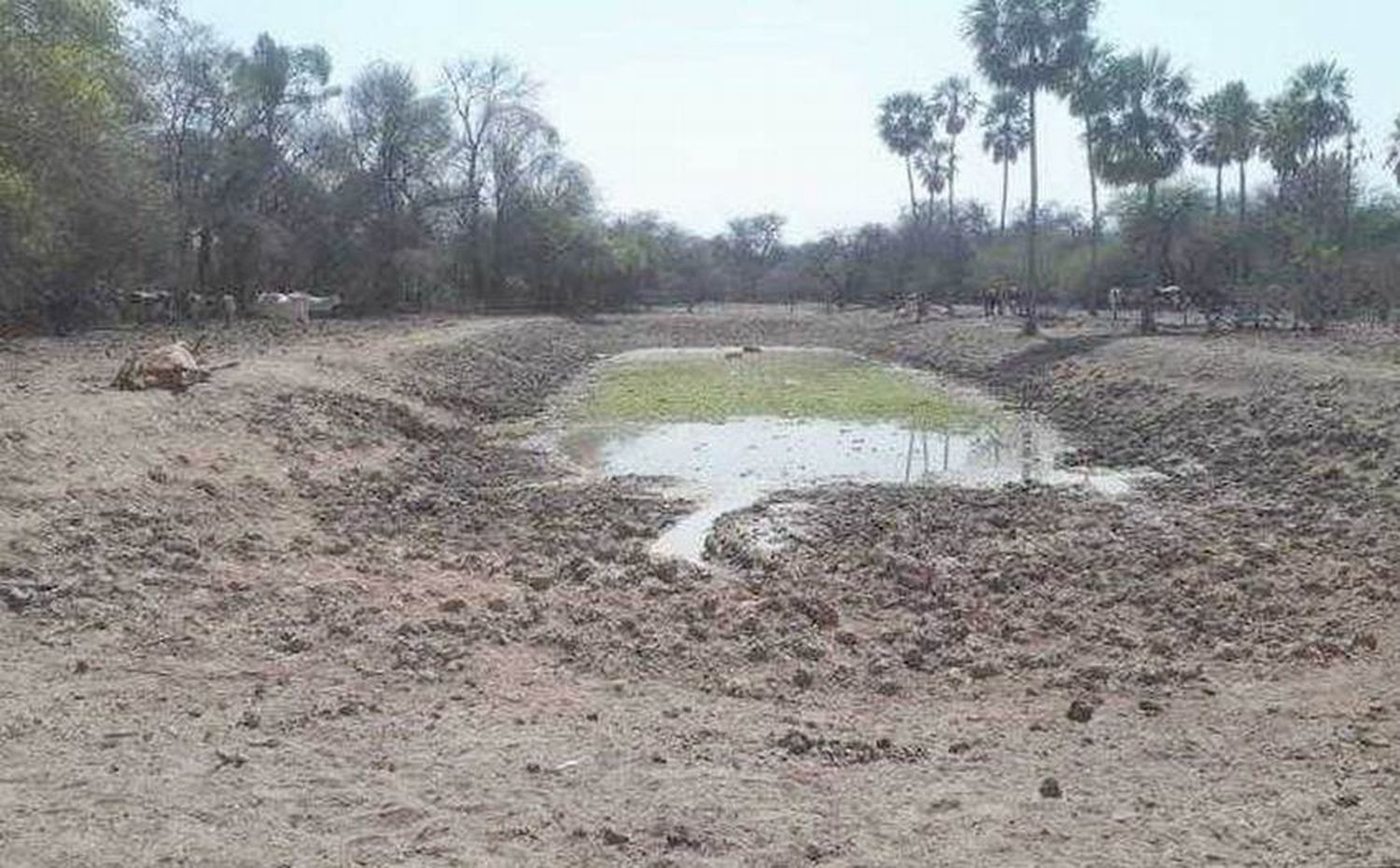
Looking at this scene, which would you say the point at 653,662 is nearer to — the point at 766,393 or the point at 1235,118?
the point at 766,393

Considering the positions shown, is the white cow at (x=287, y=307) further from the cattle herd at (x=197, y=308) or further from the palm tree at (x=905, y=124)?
the palm tree at (x=905, y=124)

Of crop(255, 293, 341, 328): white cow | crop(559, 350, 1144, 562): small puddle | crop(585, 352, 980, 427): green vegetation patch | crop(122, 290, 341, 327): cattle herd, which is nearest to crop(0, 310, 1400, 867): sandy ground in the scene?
crop(559, 350, 1144, 562): small puddle

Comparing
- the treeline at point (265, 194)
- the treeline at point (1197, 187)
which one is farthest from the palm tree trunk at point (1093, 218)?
the treeline at point (265, 194)

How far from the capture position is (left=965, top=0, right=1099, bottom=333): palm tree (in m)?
42.2

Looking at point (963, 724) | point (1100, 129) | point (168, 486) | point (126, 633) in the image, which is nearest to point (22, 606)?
point (126, 633)

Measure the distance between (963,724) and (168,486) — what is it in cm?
841

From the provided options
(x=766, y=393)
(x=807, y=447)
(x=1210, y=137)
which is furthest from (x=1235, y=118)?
(x=807, y=447)

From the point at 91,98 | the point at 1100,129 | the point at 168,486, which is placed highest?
the point at 1100,129

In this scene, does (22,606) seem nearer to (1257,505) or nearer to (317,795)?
(317,795)

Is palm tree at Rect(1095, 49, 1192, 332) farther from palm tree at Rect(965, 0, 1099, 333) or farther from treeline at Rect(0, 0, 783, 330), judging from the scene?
treeline at Rect(0, 0, 783, 330)

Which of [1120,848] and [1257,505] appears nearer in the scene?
[1120,848]

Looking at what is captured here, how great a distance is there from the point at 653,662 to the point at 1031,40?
38747 millimetres

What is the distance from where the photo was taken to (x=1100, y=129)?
1729 inches

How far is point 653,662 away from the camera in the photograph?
8555 mm
